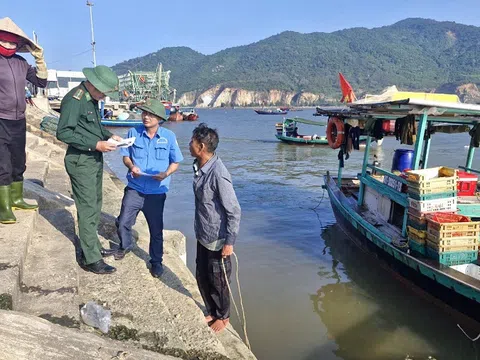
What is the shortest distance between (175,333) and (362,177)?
18.4 ft

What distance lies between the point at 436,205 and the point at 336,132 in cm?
440

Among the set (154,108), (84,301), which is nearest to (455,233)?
(154,108)

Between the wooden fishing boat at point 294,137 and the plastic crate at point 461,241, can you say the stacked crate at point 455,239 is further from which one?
the wooden fishing boat at point 294,137

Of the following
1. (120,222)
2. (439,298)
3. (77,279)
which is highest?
(120,222)

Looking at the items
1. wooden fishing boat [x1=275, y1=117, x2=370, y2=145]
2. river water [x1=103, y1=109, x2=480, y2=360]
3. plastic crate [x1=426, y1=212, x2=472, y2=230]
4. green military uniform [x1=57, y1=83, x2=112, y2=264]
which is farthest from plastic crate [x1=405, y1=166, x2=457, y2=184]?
wooden fishing boat [x1=275, y1=117, x2=370, y2=145]

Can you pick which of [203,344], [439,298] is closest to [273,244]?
[439,298]

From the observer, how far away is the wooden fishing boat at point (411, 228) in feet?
15.7

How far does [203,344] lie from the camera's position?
3061mm

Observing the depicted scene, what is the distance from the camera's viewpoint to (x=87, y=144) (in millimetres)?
3502

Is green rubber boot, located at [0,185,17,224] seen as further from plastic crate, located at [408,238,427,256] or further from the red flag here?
the red flag

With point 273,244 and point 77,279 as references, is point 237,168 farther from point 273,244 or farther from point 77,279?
point 77,279

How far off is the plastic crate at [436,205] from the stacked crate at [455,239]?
0.69 ft

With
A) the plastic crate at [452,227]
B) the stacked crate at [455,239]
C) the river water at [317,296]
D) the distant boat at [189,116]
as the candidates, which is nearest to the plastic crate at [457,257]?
the stacked crate at [455,239]

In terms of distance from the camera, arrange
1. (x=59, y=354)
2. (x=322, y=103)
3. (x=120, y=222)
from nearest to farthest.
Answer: (x=59, y=354) < (x=120, y=222) < (x=322, y=103)
